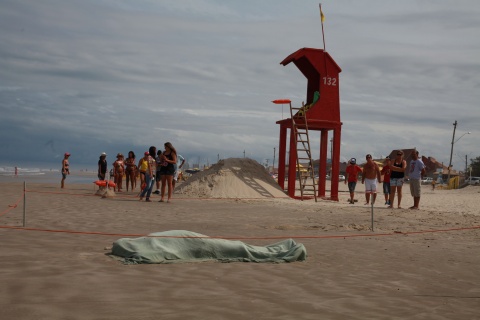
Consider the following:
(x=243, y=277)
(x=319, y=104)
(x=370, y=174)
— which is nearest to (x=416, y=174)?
(x=370, y=174)

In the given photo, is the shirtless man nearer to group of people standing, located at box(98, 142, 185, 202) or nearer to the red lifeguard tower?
the red lifeguard tower

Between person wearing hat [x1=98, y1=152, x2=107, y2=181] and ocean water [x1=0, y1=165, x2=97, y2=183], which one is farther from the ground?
person wearing hat [x1=98, y1=152, x2=107, y2=181]

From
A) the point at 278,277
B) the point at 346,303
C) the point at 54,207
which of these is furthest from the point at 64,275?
the point at 54,207

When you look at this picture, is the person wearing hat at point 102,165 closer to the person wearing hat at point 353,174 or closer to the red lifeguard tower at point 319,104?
the red lifeguard tower at point 319,104

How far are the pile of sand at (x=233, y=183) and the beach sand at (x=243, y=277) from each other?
8.71 m

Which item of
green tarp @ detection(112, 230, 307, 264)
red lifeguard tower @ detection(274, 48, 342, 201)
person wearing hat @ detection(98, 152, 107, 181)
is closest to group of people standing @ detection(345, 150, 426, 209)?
red lifeguard tower @ detection(274, 48, 342, 201)

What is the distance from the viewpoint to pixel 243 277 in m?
5.41

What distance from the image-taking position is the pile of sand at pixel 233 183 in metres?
19.0

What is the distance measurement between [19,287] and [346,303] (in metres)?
2.80

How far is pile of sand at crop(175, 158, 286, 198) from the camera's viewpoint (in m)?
19.0

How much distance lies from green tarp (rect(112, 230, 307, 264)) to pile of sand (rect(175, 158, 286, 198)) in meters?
12.1

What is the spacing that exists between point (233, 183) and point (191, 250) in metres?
13.2

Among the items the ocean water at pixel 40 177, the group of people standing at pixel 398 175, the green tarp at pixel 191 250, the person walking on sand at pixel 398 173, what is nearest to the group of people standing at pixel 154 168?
the group of people standing at pixel 398 175

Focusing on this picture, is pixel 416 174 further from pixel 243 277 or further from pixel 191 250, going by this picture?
pixel 243 277
